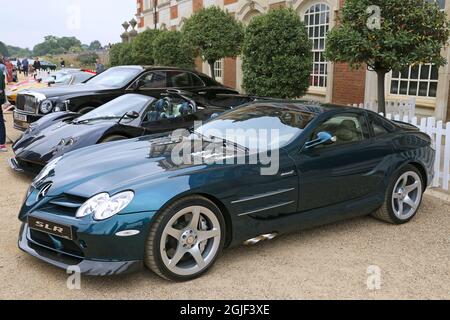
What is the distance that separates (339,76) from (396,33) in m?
5.69

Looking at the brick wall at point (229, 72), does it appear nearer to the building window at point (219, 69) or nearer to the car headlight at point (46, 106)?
the building window at point (219, 69)

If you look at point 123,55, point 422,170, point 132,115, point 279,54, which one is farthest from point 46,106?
point 123,55

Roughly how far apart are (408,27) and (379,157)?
413 centimetres

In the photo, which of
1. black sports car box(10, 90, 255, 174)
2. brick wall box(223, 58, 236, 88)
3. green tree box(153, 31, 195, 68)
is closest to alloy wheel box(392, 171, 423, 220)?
black sports car box(10, 90, 255, 174)

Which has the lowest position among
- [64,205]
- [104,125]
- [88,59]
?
[64,205]

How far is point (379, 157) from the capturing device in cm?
485

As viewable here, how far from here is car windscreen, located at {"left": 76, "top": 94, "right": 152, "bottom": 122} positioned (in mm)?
6945

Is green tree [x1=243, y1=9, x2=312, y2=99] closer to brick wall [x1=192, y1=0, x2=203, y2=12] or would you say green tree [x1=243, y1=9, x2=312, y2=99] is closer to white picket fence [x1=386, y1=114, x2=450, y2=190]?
white picket fence [x1=386, y1=114, x2=450, y2=190]

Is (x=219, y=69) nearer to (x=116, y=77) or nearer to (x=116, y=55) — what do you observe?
(x=116, y=55)

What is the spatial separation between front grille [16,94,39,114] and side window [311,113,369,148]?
6335 mm

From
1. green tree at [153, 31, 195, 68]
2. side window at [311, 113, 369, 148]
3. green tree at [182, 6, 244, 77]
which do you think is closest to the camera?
side window at [311, 113, 369, 148]

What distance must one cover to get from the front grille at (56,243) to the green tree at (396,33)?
6.22m

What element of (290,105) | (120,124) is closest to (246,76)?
(120,124)

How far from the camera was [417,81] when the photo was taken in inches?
442
